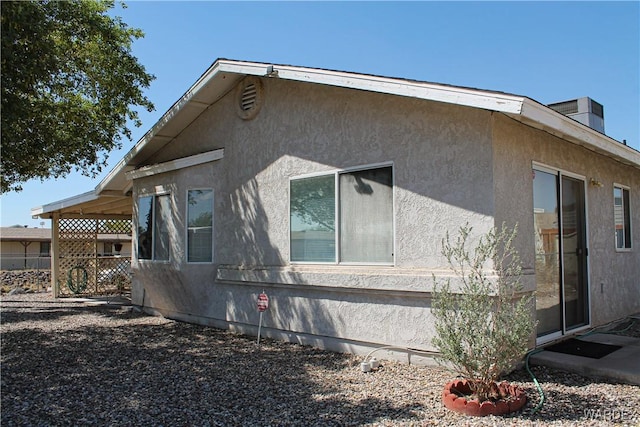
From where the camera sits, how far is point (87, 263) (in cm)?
1780

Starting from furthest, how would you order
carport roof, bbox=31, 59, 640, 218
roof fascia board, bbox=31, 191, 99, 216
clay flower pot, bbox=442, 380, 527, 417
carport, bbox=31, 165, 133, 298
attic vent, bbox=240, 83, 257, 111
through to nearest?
carport, bbox=31, 165, 133, 298, roof fascia board, bbox=31, 191, 99, 216, attic vent, bbox=240, 83, 257, 111, carport roof, bbox=31, 59, 640, 218, clay flower pot, bbox=442, 380, 527, 417

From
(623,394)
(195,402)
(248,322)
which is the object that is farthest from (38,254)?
(623,394)

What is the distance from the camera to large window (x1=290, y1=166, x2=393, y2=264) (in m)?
6.84

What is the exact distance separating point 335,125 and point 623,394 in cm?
499

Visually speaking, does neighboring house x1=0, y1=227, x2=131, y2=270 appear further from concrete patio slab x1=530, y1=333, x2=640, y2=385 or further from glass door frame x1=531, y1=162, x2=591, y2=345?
concrete patio slab x1=530, y1=333, x2=640, y2=385

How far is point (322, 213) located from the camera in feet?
24.9

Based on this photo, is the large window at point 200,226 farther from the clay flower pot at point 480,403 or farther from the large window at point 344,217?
the clay flower pot at point 480,403

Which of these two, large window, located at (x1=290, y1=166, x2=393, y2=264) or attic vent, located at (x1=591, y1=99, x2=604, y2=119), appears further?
attic vent, located at (x1=591, y1=99, x2=604, y2=119)

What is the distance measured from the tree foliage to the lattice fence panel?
22.5 ft

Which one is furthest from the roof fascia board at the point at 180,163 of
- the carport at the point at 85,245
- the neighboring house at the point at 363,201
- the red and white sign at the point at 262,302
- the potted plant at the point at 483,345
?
the potted plant at the point at 483,345

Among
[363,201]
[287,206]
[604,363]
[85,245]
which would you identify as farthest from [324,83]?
[85,245]

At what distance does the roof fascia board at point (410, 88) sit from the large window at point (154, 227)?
14.6 ft

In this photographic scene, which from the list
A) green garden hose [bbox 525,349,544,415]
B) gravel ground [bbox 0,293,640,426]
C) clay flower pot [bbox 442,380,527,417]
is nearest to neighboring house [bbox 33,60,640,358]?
green garden hose [bbox 525,349,544,415]

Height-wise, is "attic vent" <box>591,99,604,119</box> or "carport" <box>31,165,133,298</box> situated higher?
"attic vent" <box>591,99,604,119</box>
